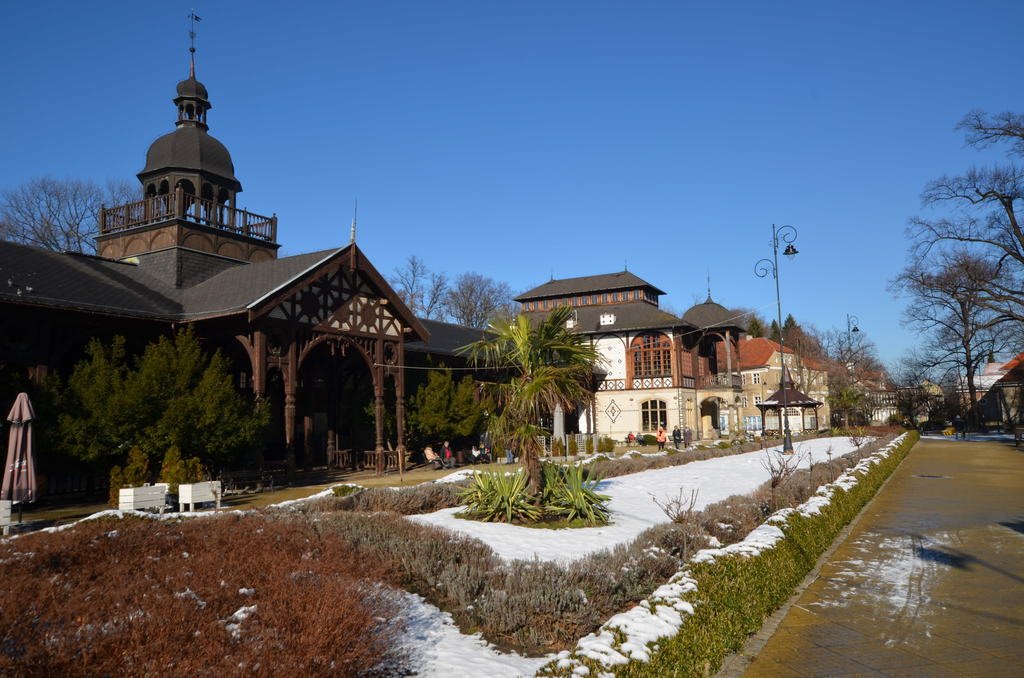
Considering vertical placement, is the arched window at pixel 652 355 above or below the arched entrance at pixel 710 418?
above

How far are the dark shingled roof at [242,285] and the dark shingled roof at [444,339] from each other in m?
6.56

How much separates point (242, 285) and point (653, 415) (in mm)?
28812

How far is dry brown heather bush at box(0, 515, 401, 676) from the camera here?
391cm

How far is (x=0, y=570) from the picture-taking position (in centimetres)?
566

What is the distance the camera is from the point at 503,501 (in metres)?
12.0

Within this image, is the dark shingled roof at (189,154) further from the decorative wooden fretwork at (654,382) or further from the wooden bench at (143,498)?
the decorative wooden fretwork at (654,382)

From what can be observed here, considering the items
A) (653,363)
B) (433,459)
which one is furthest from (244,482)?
(653,363)

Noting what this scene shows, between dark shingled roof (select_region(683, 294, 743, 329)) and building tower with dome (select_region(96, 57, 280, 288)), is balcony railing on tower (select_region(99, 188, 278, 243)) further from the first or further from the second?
dark shingled roof (select_region(683, 294, 743, 329))

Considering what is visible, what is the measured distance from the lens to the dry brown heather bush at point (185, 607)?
391 cm

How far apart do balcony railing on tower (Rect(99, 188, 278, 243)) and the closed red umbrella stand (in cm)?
1428

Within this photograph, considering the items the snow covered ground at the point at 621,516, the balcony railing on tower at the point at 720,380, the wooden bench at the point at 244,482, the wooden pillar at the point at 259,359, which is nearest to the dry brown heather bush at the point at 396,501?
the snow covered ground at the point at 621,516

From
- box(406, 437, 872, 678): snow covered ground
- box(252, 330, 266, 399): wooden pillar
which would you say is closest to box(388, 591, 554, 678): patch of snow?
box(406, 437, 872, 678): snow covered ground

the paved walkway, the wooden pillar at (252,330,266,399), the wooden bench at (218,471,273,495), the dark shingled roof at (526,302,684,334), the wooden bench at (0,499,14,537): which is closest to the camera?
the paved walkway

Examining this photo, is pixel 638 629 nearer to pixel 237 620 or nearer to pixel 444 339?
pixel 237 620
